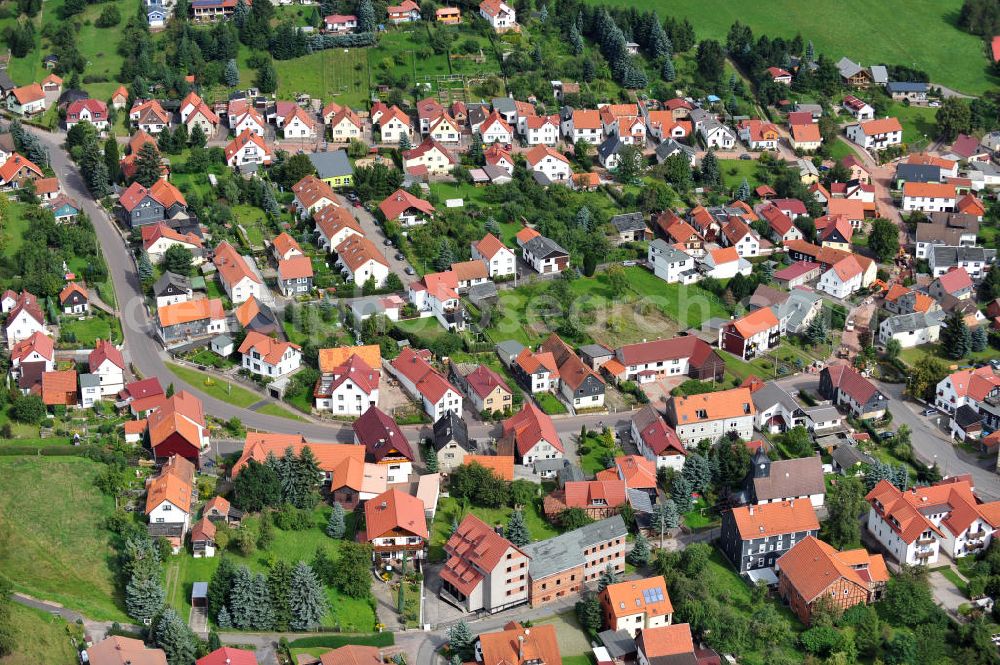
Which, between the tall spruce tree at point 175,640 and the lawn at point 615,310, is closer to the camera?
the tall spruce tree at point 175,640

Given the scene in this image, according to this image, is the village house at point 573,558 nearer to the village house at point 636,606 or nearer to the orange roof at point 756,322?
the village house at point 636,606

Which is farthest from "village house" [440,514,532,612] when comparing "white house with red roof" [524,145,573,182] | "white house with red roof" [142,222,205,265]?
"white house with red roof" [524,145,573,182]

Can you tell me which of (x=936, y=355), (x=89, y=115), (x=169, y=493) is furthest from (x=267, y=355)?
(x=936, y=355)

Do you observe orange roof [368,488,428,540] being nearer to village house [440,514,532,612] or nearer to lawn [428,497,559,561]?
lawn [428,497,559,561]

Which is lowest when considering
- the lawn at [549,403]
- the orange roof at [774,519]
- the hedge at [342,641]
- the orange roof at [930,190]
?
the lawn at [549,403]

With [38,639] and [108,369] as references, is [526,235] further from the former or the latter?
[38,639]

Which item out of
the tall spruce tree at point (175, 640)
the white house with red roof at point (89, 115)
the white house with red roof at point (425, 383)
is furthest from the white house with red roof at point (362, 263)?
the tall spruce tree at point (175, 640)
